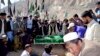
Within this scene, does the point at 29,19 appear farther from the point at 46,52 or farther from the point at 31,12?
the point at 46,52

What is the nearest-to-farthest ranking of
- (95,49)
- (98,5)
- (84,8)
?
(95,49), (98,5), (84,8)

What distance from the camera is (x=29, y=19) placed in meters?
5.44

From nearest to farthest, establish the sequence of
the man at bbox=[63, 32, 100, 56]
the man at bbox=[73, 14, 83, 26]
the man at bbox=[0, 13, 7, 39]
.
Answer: the man at bbox=[63, 32, 100, 56], the man at bbox=[73, 14, 83, 26], the man at bbox=[0, 13, 7, 39]

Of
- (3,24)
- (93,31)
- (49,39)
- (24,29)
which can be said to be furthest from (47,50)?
(93,31)

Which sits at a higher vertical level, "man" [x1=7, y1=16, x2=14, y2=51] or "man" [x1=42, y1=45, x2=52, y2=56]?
"man" [x1=7, y1=16, x2=14, y2=51]

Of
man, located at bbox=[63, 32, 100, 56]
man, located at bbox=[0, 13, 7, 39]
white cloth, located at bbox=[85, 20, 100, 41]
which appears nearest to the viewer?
man, located at bbox=[63, 32, 100, 56]

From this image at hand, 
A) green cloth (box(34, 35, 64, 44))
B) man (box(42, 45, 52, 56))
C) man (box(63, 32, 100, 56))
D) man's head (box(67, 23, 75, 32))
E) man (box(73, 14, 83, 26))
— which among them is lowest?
man (box(42, 45, 52, 56))

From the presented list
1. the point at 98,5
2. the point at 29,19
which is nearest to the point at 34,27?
the point at 29,19

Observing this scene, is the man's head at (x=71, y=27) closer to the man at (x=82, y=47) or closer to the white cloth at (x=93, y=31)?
the white cloth at (x=93, y=31)

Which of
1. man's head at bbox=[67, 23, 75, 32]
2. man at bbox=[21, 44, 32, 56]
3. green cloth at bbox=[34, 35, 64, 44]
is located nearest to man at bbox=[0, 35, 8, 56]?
man at bbox=[21, 44, 32, 56]

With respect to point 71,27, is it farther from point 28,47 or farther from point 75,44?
point 75,44

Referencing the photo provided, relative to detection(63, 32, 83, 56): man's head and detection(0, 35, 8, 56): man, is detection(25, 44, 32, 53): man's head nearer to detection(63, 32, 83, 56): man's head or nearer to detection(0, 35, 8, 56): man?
detection(0, 35, 8, 56): man

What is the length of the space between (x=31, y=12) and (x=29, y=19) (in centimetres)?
12

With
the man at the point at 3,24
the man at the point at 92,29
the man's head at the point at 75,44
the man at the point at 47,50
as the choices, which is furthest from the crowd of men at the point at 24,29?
the man's head at the point at 75,44
